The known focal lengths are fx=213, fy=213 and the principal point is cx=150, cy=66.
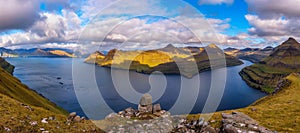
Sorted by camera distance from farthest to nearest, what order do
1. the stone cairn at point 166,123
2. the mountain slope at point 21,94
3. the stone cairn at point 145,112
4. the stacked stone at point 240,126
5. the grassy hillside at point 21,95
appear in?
the mountain slope at point 21,94 → the grassy hillside at point 21,95 → the stone cairn at point 145,112 → the stone cairn at point 166,123 → the stacked stone at point 240,126

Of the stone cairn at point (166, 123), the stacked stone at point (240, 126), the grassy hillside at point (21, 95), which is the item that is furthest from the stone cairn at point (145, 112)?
the grassy hillside at point (21, 95)

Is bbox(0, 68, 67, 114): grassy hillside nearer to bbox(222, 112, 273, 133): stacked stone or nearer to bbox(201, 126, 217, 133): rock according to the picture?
bbox(201, 126, 217, 133): rock

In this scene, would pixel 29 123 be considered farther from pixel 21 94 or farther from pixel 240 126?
pixel 21 94

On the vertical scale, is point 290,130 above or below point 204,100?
above

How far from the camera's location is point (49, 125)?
28.7 metres

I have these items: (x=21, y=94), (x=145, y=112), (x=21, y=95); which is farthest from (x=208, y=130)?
(x=21, y=94)

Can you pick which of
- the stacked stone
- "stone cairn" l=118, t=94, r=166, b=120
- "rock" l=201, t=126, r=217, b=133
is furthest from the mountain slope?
the stacked stone

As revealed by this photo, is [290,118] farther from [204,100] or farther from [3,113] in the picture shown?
[204,100]

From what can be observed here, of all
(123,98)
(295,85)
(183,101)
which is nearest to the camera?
(295,85)

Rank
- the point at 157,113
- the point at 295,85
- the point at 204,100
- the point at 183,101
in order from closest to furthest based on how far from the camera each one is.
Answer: the point at 157,113
the point at 295,85
the point at 183,101
the point at 204,100

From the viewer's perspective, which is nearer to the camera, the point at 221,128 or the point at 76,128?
the point at 221,128

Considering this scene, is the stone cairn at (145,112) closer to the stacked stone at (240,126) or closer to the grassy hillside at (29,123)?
the grassy hillside at (29,123)

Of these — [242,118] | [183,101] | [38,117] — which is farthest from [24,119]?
[183,101]

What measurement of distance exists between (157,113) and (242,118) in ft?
50.6
